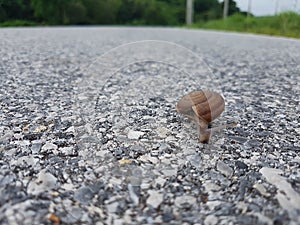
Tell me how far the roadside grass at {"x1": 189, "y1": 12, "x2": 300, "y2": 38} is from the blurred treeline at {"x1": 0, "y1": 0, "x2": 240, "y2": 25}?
614mm

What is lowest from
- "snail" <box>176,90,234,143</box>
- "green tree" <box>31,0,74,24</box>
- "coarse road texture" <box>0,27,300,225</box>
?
"coarse road texture" <box>0,27,300,225</box>

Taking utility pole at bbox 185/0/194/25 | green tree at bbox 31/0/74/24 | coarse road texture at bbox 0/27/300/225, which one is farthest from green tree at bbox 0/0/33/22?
utility pole at bbox 185/0/194/25

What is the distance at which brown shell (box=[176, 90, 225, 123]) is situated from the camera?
1.56 meters

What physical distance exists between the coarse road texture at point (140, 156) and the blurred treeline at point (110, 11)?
192 inches

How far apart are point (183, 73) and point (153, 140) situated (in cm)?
185

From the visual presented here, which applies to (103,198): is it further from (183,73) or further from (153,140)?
(183,73)

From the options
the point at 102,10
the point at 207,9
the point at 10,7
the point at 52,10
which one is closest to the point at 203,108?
the point at 10,7

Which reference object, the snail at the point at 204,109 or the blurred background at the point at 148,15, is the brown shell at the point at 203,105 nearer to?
the snail at the point at 204,109

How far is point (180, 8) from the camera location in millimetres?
24656

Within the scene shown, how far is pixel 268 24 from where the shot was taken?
33.4 ft

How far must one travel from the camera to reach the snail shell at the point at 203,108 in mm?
1560

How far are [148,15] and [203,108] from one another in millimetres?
25575

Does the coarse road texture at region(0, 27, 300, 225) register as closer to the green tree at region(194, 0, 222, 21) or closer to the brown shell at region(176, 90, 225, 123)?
the brown shell at region(176, 90, 225, 123)

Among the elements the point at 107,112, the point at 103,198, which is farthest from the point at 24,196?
the point at 107,112
